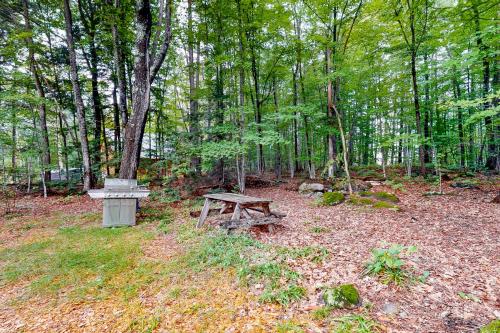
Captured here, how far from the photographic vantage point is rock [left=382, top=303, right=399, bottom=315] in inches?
102

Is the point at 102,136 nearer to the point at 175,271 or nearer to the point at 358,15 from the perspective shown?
the point at 175,271

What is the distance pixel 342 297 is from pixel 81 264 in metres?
4.42

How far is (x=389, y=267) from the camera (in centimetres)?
324

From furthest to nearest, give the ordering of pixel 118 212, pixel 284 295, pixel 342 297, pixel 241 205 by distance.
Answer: pixel 118 212 → pixel 241 205 → pixel 284 295 → pixel 342 297

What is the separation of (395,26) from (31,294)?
16.6m

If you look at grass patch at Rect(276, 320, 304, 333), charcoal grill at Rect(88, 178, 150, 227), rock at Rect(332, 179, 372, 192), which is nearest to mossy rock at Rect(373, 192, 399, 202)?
rock at Rect(332, 179, 372, 192)

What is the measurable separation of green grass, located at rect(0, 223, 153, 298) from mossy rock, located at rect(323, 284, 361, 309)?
8.76 feet

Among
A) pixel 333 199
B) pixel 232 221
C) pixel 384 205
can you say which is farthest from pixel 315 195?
pixel 232 221

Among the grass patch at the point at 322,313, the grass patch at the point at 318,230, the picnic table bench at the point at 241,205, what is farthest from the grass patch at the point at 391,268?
the picnic table bench at the point at 241,205

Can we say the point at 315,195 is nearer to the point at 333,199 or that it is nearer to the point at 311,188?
the point at 311,188

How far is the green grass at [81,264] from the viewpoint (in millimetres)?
3469

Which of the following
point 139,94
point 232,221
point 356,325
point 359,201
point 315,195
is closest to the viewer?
point 356,325

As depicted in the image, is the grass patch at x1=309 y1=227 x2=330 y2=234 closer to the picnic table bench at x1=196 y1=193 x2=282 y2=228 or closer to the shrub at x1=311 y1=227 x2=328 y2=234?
the shrub at x1=311 y1=227 x2=328 y2=234

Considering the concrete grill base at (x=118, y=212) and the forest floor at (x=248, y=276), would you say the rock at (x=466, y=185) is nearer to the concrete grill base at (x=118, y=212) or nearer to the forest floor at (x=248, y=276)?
the forest floor at (x=248, y=276)
